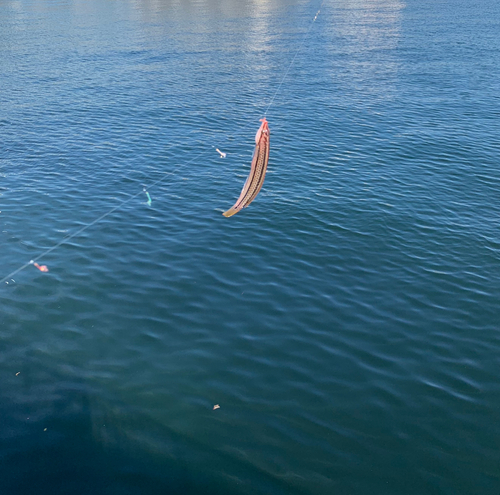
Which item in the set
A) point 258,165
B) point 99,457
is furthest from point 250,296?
point 99,457

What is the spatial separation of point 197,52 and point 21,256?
7822cm

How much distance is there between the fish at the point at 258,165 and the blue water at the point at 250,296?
4253mm

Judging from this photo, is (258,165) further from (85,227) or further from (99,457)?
(99,457)

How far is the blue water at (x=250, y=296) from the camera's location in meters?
18.0

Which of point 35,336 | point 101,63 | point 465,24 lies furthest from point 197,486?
point 465,24

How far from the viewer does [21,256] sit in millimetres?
30469

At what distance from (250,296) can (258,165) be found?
6815 mm

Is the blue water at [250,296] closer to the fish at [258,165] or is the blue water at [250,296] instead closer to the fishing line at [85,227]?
the fishing line at [85,227]

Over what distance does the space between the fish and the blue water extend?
425 cm

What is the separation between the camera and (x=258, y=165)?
1044 inches

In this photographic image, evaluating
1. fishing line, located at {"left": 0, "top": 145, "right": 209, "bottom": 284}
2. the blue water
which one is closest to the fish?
the blue water

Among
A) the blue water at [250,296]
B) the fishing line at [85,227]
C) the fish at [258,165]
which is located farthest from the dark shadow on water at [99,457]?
the fish at [258,165]

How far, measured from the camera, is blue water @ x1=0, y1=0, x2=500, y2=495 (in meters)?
18.0

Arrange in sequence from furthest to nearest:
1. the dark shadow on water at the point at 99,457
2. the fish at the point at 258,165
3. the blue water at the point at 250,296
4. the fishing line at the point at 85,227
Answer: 1. the fishing line at the point at 85,227
2. the fish at the point at 258,165
3. the blue water at the point at 250,296
4. the dark shadow on water at the point at 99,457
